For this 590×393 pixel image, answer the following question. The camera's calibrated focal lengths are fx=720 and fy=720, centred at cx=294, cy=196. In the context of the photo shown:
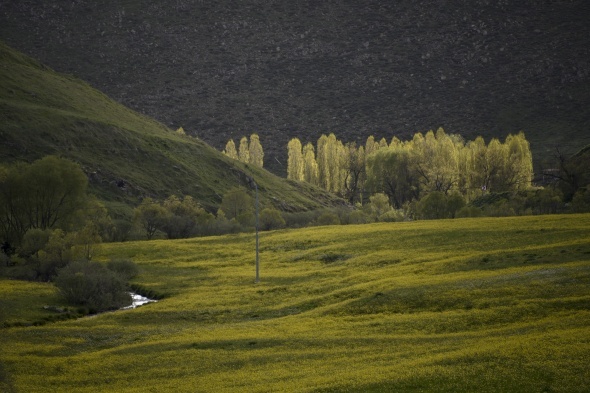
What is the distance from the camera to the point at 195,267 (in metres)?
76.1

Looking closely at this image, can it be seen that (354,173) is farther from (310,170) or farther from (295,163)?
(295,163)

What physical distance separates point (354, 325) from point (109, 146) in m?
104

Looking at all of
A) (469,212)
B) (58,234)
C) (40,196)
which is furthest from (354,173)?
(58,234)

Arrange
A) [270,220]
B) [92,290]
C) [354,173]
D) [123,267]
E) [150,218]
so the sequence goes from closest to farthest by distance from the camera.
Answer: [92,290] → [123,267] → [150,218] → [270,220] → [354,173]

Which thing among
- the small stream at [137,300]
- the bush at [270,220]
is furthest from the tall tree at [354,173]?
the small stream at [137,300]

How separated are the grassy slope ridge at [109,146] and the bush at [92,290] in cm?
6240

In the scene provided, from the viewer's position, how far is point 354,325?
138ft

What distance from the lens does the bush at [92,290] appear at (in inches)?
2322

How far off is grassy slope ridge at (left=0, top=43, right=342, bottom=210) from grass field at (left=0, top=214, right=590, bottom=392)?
5956 cm

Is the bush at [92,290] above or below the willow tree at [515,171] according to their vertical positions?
below

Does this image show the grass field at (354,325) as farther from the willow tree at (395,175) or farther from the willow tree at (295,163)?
the willow tree at (295,163)

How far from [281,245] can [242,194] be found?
4369cm

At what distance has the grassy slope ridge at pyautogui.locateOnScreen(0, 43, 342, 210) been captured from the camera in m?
126

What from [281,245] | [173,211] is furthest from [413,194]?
[281,245]
